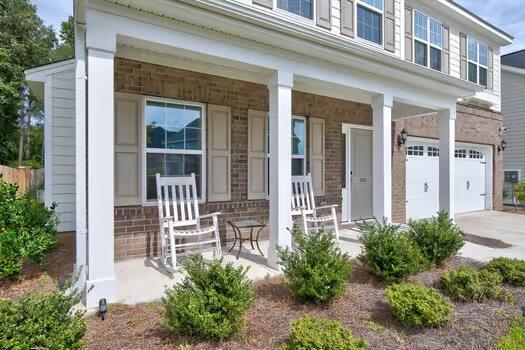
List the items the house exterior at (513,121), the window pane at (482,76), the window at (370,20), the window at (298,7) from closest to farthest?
the window at (298,7)
the window at (370,20)
the window pane at (482,76)
the house exterior at (513,121)

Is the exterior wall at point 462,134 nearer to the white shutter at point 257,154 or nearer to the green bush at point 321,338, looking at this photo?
the white shutter at point 257,154

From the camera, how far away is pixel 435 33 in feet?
29.6

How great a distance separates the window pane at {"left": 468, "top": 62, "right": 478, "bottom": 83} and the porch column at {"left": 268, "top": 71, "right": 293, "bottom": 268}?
854cm

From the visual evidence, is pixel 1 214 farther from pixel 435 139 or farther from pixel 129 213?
pixel 435 139

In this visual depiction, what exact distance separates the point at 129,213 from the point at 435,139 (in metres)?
8.03

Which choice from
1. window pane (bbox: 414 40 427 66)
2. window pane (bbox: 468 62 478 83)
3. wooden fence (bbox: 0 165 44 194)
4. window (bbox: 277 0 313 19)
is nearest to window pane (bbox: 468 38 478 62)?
window pane (bbox: 468 62 478 83)

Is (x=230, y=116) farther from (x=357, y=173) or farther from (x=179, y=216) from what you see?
(x=357, y=173)

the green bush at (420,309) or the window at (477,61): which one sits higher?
the window at (477,61)

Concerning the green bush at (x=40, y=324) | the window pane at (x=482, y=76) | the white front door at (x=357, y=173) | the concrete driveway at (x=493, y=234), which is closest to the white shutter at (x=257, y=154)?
the white front door at (x=357, y=173)

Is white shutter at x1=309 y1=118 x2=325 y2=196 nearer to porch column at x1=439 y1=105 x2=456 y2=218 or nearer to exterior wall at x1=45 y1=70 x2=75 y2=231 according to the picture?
porch column at x1=439 y1=105 x2=456 y2=218

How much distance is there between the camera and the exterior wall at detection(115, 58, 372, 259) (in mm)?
4559

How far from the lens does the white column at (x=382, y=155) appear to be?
17.7 feet

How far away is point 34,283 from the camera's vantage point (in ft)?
11.7

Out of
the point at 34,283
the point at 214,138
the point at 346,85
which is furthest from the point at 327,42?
the point at 34,283
